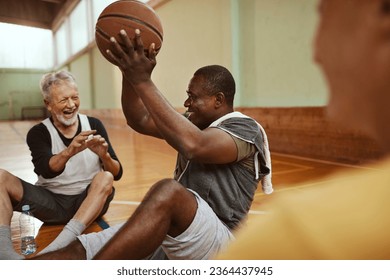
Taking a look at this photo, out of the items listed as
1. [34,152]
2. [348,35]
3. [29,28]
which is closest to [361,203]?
[348,35]

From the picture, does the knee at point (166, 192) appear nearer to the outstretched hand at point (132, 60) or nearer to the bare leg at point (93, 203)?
the outstretched hand at point (132, 60)

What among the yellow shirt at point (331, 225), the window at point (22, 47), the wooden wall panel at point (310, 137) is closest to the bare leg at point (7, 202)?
the window at point (22, 47)

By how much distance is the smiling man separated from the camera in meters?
1.33

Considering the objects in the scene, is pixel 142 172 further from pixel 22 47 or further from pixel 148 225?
pixel 148 225

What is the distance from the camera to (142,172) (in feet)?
8.08

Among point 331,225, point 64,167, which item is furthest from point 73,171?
point 331,225

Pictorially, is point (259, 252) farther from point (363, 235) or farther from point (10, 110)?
point (10, 110)

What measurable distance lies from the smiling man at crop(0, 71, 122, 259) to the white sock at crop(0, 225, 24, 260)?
114mm

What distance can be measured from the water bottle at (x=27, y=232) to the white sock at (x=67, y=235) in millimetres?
145

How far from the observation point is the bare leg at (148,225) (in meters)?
0.79

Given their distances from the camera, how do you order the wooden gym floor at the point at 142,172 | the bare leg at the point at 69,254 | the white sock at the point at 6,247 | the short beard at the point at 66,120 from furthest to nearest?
the wooden gym floor at the point at 142,172, the short beard at the point at 66,120, the white sock at the point at 6,247, the bare leg at the point at 69,254

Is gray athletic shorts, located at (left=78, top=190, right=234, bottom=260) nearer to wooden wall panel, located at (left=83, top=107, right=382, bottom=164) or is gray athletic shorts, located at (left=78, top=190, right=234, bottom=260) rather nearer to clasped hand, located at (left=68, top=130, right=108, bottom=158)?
clasped hand, located at (left=68, top=130, right=108, bottom=158)

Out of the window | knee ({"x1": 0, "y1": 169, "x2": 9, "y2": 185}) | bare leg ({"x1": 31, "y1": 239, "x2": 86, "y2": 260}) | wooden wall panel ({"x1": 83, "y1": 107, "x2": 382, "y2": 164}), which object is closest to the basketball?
bare leg ({"x1": 31, "y1": 239, "x2": 86, "y2": 260})
